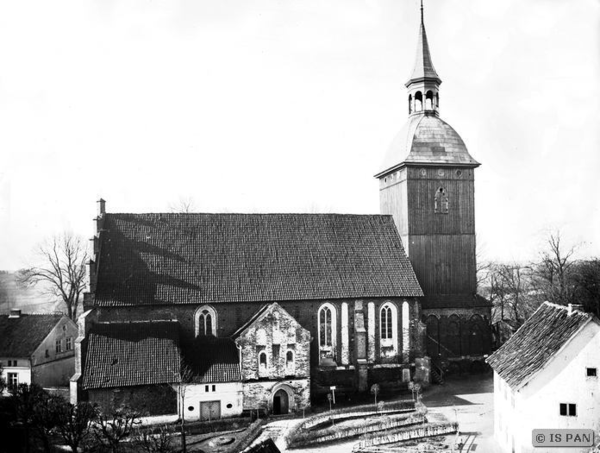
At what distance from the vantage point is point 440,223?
40.6 meters

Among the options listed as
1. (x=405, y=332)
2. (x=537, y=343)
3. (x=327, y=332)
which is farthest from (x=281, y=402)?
(x=537, y=343)

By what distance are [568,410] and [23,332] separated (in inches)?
1469

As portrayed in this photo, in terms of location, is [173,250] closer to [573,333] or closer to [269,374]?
[269,374]

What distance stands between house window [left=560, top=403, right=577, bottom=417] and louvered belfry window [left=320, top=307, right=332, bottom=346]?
16.6 m

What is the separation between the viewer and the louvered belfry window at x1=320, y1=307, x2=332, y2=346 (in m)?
35.6

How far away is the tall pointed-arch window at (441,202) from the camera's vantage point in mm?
40625

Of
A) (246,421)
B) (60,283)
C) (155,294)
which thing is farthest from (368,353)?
(60,283)

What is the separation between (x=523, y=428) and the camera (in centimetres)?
2189

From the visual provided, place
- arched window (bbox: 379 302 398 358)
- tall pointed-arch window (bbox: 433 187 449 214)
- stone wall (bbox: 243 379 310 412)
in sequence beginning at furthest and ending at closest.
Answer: tall pointed-arch window (bbox: 433 187 449 214), arched window (bbox: 379 302 398 358), stone wall (bbox: 243 379 310 412)

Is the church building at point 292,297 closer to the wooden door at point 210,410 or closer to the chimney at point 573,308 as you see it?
the wooden door at point 210,410

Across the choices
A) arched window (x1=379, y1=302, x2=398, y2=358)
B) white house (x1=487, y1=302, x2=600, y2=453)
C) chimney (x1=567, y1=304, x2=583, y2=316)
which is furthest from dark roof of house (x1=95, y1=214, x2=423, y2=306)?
white house (x1=487, y1=302, x2=600, y2=453)

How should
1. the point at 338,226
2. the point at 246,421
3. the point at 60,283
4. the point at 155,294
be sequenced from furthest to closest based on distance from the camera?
the point at 60,283 < the point at 338,226 < the point at 155,294 < the point at 246,421

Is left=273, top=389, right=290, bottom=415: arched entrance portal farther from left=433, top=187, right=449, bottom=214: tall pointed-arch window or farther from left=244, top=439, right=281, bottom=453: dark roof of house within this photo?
left=433, top=187, right=449, bottom=214: tall pointed-arch window

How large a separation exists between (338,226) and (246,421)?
636 inches
